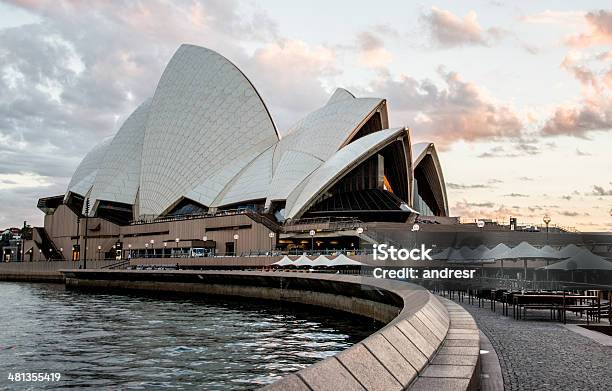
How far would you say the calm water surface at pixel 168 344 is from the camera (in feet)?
36.6

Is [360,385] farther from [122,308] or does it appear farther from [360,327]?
[122,308]

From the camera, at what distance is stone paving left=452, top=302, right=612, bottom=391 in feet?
21.6

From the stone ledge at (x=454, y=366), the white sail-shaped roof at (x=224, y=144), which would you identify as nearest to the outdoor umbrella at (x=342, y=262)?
the white sail-shaped roof at (x=224, y=144)

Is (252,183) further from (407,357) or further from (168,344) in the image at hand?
(407,357)

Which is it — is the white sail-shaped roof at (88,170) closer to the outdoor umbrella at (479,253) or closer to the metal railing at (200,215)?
the metal railing at (200,215)

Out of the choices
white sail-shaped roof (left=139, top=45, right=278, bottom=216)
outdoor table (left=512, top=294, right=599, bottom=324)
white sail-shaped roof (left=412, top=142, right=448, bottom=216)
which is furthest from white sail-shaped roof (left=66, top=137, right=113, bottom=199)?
outdoor table (left=512, top=294, right=599, bottom=324)

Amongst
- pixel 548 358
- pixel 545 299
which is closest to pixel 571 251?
pixel 545 299

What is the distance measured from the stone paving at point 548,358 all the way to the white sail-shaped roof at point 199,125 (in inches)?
2314

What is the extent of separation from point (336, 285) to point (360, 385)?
2092 centimetres

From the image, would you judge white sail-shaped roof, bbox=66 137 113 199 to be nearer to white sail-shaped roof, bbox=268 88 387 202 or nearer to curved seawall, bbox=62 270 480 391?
white sail-shaped roof, bbox=268 88 387 202

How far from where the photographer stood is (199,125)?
6975 cm

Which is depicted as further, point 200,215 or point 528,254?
point 200,215

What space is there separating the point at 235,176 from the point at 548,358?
201ft

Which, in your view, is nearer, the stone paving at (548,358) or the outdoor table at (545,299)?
the stone paving at (548,358)
